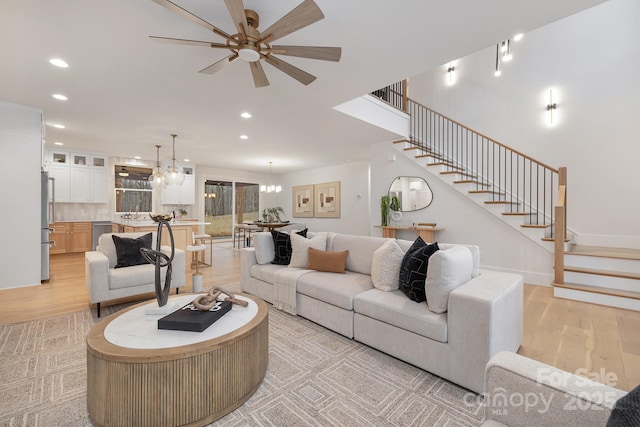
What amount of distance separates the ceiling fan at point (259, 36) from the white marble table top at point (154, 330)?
75.2 inches

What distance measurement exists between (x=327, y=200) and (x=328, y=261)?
20.1ft

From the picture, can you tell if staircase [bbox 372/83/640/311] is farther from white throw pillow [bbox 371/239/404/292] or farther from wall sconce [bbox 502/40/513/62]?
white throw pillow [bbox 371/239/404/292]

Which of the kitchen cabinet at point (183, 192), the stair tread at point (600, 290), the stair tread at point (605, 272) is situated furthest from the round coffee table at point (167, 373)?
the kitchen cabinet at point (183, 192)

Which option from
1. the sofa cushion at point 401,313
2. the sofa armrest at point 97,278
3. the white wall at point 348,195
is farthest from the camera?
the white wall at point 348,195

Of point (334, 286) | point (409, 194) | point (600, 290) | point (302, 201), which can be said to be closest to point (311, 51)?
point (334, 286)

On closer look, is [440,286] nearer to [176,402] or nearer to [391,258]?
[391,258]

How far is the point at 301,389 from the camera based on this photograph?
184 cm

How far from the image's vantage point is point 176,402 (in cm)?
144

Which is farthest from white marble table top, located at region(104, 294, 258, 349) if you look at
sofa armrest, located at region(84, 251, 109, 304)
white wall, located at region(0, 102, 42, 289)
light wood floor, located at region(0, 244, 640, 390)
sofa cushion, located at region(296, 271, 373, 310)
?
white wall, located at region(0, 102, 42, 289)

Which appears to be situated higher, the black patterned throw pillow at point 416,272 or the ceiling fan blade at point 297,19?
the ceiling fan blade at point 297,19

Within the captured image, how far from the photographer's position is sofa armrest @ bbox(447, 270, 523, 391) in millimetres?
1733

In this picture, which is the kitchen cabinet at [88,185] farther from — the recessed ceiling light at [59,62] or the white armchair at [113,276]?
the recessed ceiling light at [59,62]

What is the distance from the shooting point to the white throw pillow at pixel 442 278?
1988 millimetres

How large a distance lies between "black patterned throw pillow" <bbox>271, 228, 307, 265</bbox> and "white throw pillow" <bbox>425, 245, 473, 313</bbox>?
6.16 feet
